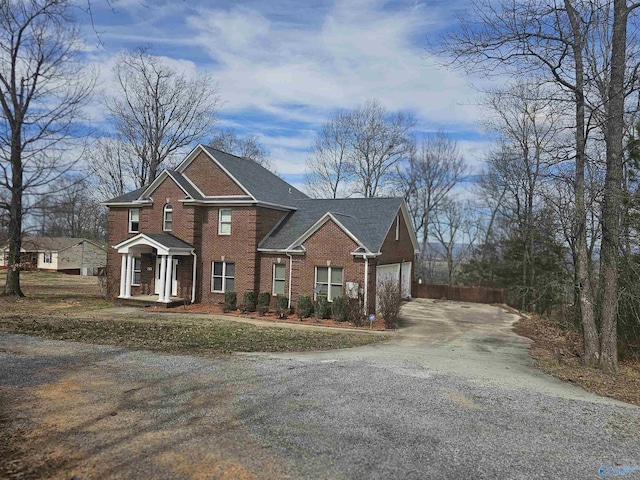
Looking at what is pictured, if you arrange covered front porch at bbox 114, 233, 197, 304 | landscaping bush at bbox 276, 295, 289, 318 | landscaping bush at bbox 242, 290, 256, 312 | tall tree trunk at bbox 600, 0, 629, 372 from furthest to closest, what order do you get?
covered front porch at bbox 114, 233, 197, 304, landscaping bush at bbox 242, 290, 256, 312, landscaping bush at bbox 276, 295, 289, 318, tall tree trunk at bbox 600, 0, 629, 372

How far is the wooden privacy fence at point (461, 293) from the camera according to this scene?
97.2 feet

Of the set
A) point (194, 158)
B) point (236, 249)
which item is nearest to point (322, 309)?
point (236, 249)

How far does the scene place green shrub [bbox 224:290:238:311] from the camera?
21500 millimetres

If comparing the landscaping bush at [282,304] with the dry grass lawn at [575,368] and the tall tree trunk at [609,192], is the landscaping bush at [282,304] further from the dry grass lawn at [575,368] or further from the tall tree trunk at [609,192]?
the tall tree trunk at [609,192]

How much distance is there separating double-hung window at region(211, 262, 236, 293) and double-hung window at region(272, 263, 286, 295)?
2163 mm

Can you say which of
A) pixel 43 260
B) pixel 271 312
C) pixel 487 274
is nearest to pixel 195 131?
pixel 271 312

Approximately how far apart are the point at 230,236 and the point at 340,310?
23.8ft

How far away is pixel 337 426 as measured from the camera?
5961mm

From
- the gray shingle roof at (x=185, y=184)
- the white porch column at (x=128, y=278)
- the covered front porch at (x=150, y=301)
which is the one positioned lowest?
the covered front porch at (x=150, y=301)

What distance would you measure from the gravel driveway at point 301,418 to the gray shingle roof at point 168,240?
11679mm

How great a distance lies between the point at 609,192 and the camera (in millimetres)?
10594

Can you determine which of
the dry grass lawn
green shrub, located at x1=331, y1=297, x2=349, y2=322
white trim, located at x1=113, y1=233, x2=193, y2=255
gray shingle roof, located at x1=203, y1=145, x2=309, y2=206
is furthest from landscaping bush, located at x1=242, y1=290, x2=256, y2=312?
Answer: the dry grass lawn

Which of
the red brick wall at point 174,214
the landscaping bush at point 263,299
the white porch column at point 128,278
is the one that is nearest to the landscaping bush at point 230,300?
the landscaping bush at point 263,299

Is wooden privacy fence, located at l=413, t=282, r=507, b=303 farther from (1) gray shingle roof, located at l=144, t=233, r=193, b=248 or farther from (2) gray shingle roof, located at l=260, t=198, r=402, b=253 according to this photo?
(1) gray shingle roof, located at l=144, t=233, r=193, b=248
